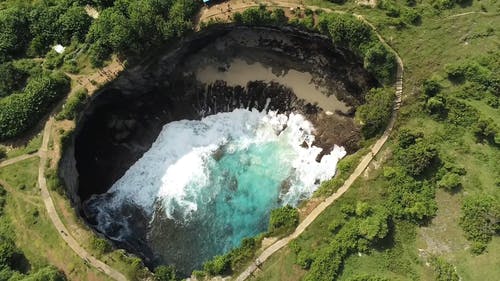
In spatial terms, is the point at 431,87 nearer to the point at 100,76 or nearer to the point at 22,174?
the point at 100,76

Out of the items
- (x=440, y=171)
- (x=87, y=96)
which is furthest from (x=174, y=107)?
(x=440, y=171)

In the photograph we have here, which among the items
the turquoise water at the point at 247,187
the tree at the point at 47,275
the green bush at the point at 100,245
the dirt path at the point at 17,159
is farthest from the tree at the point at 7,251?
the turquoise water at the point at 247,187

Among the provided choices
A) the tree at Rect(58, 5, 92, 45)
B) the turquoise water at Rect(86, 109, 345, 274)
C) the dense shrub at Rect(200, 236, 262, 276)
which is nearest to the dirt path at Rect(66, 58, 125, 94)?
the tree at Rect(58, 5, 92, 45)

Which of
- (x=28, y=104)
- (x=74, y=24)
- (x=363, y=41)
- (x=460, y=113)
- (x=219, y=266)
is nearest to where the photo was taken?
(x=219, y=266)

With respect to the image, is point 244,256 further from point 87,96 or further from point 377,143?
point 87,96

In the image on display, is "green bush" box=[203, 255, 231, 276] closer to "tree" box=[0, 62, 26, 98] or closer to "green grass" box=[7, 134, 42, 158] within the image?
"green grass" box=[7, 134, 42, 158]

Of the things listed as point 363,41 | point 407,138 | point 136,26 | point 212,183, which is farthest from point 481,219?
point 136,26

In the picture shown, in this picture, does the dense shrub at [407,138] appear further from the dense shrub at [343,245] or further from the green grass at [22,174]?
the green grass at [22,174]
